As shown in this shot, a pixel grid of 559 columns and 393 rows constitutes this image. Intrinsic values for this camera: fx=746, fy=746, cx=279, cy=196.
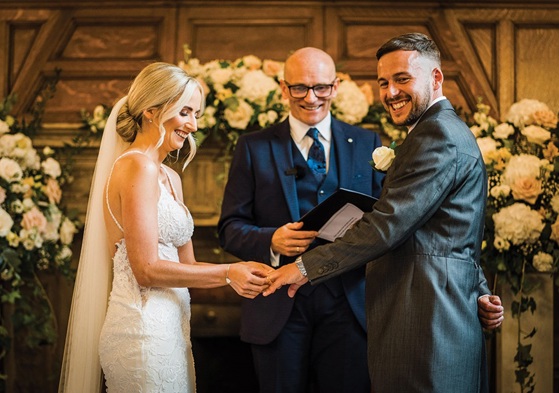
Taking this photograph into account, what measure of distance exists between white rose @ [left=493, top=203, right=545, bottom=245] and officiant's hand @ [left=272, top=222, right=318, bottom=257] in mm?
1090

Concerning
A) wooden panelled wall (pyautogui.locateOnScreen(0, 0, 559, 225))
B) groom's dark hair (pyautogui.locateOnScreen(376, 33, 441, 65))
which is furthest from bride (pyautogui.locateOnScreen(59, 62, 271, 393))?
wooden panelled wall (pyautogui.locateOnScreen(0, 0, 559, 225))

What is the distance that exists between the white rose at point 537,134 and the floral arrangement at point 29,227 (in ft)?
7.73

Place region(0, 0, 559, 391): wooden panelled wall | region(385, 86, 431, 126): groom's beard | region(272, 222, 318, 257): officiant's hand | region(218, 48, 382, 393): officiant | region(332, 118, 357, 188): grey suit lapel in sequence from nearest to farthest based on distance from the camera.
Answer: region(385, 86, 431, 126): groom's beard → region(272, 222, 318, 257): officiant's hand → region(218, 48, 382, 393): officiant → region(332, 118, 357, 188): grey suit lapel → region(0, 0, 559, 391): wooden panelled wall

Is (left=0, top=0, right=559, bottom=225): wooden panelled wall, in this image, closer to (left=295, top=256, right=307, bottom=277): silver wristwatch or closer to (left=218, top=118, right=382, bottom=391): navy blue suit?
(left=218, top=118, right=382, bottom=391): navy blue suit

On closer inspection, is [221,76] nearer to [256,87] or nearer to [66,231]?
[256,87]

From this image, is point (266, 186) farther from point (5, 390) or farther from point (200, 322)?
point (5, 390)

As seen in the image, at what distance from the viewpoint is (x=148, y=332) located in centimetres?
250

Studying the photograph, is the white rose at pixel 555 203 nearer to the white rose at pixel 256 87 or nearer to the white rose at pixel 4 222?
the white rose at pixel 256 87

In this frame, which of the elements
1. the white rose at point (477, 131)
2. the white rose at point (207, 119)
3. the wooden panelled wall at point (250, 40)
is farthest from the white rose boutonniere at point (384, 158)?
the wooden panelled wall at point (250, 40)

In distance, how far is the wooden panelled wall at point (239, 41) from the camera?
13.5 feet

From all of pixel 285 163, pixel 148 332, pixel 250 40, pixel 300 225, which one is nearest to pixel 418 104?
pixel 300 225

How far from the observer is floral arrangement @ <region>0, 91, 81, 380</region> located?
12.3 ft

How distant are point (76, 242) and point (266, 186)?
1533 mm

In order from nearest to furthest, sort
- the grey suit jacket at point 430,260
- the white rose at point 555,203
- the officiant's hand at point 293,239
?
the grey suit jacket at point 430,260, the officiant's hand at point 293,239, the white rose at point 555,203
